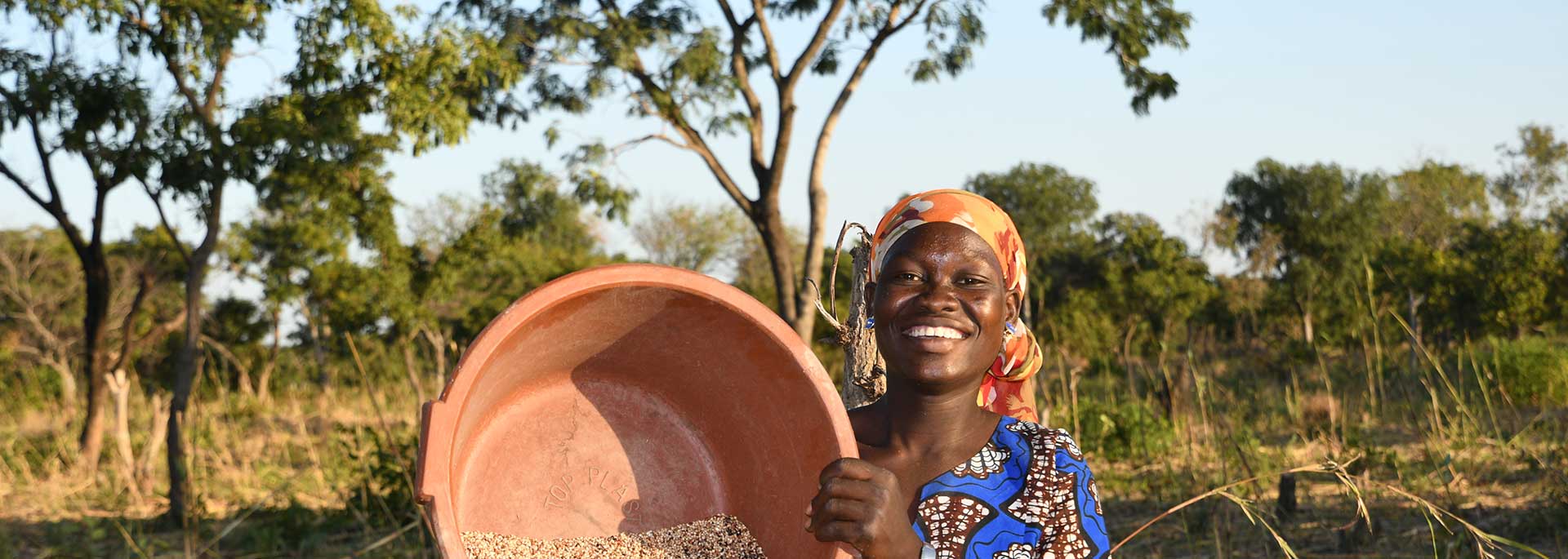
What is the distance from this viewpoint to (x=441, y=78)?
7863 mm

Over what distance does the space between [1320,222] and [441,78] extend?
70.9ft

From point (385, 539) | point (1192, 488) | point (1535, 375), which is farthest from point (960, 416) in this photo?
point (1535, 375)

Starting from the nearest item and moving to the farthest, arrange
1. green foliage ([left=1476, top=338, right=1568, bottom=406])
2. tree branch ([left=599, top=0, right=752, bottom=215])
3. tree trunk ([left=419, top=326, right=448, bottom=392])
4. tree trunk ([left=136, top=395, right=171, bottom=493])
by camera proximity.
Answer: tree trunk ([left=419, top=326, right=448, bottom=392]) < tree trunk ([left=136, top=395, right=171, bottom=493]) < green foliage ([left=1476, top=338, right=1568, bottom=406]) < tree branch ([left=599, top=0, right=752, bottom=215])

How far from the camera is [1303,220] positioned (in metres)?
25.3

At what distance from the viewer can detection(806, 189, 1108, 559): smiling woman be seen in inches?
54.9

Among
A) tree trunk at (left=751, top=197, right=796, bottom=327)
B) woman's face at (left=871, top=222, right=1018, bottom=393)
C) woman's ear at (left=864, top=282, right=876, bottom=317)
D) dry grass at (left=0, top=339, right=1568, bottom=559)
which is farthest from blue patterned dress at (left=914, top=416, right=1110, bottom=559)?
tree trunk at (left=751, top=197, right=796, bottom=327)

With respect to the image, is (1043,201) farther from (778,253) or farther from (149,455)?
(149,455)

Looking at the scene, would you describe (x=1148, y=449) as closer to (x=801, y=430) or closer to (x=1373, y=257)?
(x=801, y=430)

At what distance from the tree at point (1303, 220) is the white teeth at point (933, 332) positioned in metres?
22.5

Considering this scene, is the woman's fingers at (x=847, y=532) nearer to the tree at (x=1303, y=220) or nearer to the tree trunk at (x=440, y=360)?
the tree trunk at (x=440, y=360)

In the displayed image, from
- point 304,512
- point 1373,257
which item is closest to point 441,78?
point 304,512

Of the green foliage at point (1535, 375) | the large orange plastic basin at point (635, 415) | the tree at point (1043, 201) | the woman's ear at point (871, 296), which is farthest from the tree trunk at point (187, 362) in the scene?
the tree at point (1043, 201)

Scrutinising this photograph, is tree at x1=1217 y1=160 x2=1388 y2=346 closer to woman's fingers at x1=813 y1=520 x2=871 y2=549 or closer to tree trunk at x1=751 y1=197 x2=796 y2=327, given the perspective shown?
tree trunk at x1=751 y1=197 x2=796 y2=327

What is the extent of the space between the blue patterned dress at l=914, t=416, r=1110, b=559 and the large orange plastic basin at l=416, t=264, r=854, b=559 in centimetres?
14
